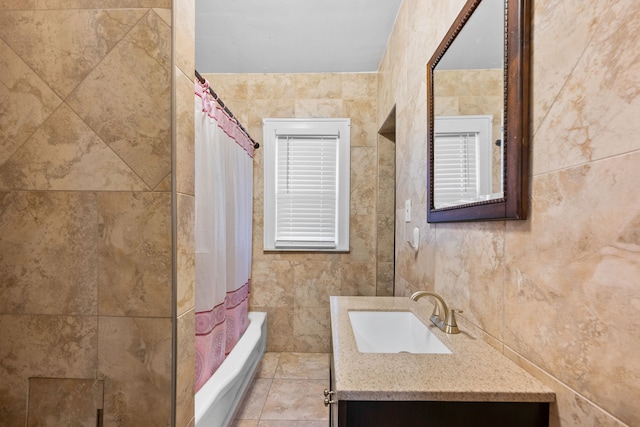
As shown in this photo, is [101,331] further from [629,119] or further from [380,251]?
[380,251]

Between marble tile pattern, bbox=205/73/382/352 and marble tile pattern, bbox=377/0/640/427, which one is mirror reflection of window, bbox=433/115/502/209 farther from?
marble tile pattern, bbox=205/73/382/352

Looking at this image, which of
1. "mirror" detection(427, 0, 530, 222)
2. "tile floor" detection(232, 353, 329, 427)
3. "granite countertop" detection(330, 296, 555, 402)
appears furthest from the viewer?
"tile floor" detection(232, 353, 329, 427)

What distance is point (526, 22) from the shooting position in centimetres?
73

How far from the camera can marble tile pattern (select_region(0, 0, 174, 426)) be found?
30.5 inches

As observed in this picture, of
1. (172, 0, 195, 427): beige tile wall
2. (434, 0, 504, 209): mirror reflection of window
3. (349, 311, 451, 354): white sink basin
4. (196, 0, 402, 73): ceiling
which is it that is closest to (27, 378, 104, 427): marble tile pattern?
(172, 0, 195, 427): beige tile wall

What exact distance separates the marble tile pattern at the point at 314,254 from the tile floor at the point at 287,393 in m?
0.16

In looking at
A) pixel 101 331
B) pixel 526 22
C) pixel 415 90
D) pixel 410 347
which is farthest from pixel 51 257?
pixel 415 90

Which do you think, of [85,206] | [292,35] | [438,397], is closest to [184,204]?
[85,206]

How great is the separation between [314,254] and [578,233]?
2.15 m

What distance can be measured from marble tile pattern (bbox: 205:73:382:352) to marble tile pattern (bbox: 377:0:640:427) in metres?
1.72

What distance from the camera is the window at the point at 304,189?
261 centimetres

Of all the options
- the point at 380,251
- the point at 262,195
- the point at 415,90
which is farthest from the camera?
the point at 262,195

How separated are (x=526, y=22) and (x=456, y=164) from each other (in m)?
0.48

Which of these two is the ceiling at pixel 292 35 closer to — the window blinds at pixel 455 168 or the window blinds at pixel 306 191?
the window blinds at pixel 306 191
